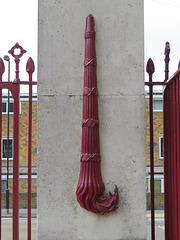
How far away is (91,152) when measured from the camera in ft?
9.39

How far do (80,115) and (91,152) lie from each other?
33 centimetres

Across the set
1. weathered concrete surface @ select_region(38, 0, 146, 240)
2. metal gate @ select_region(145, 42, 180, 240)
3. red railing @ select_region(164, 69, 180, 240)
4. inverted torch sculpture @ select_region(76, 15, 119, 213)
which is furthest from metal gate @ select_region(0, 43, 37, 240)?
red railing @ select_region(164, 69, 180, 240)

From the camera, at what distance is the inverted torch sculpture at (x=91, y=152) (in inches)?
111

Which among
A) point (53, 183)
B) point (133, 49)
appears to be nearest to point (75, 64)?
point (133, 49)

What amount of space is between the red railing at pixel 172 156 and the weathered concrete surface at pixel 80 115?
317 mm

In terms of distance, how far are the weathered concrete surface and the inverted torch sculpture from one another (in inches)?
2.5

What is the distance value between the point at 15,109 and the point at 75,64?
2.40 feet

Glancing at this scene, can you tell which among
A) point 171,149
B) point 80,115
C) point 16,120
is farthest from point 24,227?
point 80,115

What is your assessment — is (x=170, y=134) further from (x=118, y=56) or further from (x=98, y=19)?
(x=98, y=19)

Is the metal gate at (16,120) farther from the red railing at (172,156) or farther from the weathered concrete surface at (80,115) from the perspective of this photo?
the red railing at (172,156)

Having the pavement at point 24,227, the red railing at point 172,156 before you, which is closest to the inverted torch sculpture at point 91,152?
the red railing at point 172,156

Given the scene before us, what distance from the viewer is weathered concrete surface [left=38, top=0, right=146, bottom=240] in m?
2.87

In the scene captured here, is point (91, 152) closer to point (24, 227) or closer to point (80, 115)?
point (80, 115)

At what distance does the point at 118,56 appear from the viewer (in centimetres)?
297
